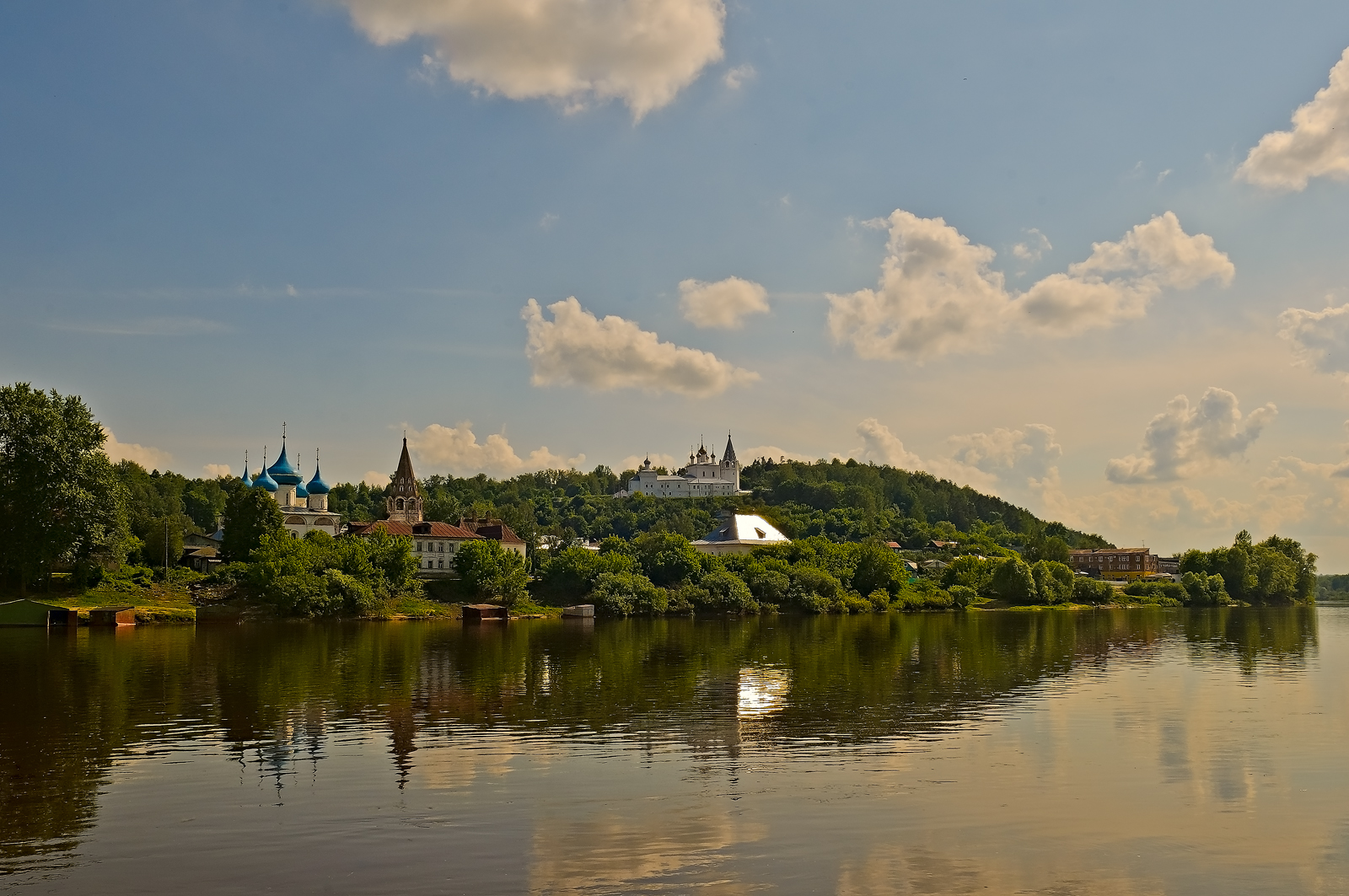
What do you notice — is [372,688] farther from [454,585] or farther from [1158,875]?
[454,585]

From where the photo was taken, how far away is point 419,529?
114 m

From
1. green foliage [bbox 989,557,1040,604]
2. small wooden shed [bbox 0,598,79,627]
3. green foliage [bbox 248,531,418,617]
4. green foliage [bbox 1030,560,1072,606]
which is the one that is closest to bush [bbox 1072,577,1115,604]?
green foliage [bbox 1030,560,1072,606]

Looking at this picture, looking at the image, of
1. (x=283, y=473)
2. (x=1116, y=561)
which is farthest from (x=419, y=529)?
(x=1116, y=561)

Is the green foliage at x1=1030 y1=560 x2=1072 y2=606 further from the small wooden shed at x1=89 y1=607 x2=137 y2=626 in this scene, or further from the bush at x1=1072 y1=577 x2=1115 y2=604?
the small wooden shed at x1=89 y1=607 x2=137 y2=626

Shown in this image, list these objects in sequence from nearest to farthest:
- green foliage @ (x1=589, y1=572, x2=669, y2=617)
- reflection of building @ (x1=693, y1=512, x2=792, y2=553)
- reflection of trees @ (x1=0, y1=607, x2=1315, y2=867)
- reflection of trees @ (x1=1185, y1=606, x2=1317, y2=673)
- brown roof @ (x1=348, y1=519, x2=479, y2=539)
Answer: reflection of trees @ (x1=0, y1=607, x2=1315, y2=867) → reflection of trees @ (x1=1185, y1=606, x2=1317, y2=673) → green foliage @ (x1=589, y1=572, x2=669, y2=617) → brown roof @ (x1=348, y1=519, x2=479, y2=539) → reflection of building @ (x1=693, y1=512, x2=792, y2=553)

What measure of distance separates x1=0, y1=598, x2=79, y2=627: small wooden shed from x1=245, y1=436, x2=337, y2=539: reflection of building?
43961 mm

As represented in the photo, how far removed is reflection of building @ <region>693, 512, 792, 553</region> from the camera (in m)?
147

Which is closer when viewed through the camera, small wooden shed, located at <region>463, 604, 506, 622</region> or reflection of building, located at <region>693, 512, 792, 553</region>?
small wooden shed, located at <region>463, 604, 506, 622</region>

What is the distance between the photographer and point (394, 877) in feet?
48.5

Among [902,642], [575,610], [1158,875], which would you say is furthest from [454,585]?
[1158,875]

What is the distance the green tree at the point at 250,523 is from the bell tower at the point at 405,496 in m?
39.7

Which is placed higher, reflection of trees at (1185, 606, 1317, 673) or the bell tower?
the bell tower

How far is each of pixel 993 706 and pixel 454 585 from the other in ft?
226

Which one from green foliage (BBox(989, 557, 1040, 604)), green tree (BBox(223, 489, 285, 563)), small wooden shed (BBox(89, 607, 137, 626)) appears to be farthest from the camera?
green foliage (BBox(989, 557, 1040, 604))
